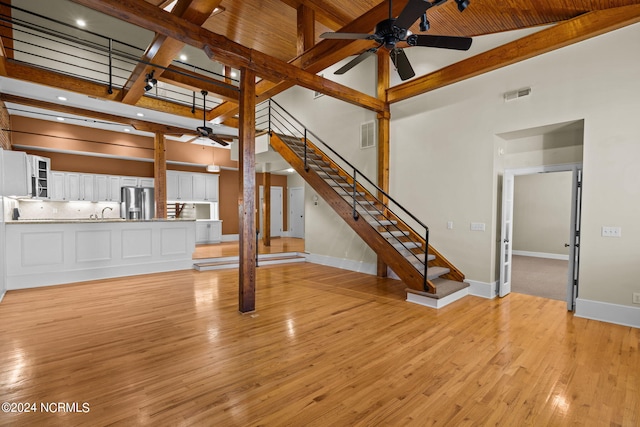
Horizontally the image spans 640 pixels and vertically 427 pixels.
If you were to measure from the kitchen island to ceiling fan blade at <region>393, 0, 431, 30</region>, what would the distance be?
612 centimetres

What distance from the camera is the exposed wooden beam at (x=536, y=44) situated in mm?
3611

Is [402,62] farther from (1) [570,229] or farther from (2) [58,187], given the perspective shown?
(2) [58,187]

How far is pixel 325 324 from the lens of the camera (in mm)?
3664

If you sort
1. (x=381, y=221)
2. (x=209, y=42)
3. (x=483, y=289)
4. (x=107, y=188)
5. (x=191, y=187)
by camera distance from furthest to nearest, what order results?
1. (x=191, y=187)
2. (x=107, y=188)
3. (x=381, y=221)
4. (x=483, y=289)
5. (x=209, y=42)

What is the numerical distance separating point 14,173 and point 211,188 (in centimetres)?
615

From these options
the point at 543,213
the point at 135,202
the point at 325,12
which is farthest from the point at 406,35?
the point at 135,202

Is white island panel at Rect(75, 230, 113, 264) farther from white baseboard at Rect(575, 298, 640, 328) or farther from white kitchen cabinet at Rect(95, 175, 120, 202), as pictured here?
white baseboard at Rect(575, 298, 640, 328)

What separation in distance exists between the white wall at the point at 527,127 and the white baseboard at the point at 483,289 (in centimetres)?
9

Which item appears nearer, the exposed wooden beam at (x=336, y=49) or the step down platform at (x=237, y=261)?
the exposed wooden beam at (x=336, y=49)

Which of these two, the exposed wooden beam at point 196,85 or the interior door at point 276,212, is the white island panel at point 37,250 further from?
the interior door at point 276,212

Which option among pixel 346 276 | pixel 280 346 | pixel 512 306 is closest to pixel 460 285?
pixel 512 306

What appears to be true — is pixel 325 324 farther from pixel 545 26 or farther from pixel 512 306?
pixel 545 26

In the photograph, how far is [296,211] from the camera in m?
13.1

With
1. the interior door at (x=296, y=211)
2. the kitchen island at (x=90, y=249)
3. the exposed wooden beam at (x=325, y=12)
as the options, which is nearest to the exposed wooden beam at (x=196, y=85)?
the exposed wooden beam at (x=325, y=12)
